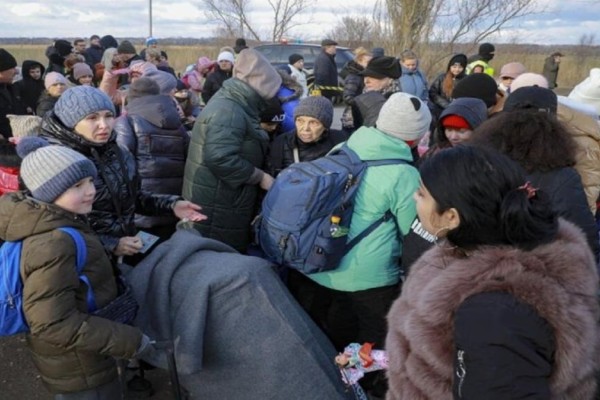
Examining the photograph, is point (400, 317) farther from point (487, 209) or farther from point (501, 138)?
point (501, 138)

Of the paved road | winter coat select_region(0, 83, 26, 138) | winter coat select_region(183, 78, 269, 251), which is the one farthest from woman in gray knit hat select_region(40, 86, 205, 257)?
winter coat select_region(0, 83, 26, 138)

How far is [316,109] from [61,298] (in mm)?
2075

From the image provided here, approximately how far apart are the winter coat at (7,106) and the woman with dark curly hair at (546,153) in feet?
16.1

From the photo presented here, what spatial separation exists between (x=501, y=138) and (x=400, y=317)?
1.05 metres

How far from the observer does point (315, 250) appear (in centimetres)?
258

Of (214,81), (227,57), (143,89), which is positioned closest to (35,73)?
(214,81)

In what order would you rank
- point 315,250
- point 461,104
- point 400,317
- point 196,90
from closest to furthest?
point 400,317 < point 315,250 < point 461,104 < point 196,90

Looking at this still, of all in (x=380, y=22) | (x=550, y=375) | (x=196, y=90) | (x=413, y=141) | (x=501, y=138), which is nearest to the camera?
(x=550, y=375)

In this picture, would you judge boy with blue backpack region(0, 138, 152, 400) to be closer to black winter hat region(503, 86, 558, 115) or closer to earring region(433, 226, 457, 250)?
earring region(433, 226, 457, 250)

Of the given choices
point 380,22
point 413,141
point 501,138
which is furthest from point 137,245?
point 380,22

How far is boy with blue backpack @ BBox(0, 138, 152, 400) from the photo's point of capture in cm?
184

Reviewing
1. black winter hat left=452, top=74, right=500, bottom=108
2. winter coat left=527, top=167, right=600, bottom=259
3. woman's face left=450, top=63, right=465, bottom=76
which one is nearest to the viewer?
winter coat left=527, top=167, right=600, bottom=259

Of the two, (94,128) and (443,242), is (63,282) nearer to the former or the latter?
(94,128)

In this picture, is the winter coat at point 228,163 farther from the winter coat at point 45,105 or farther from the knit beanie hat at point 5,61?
the knit beanie hat at point 5,61
